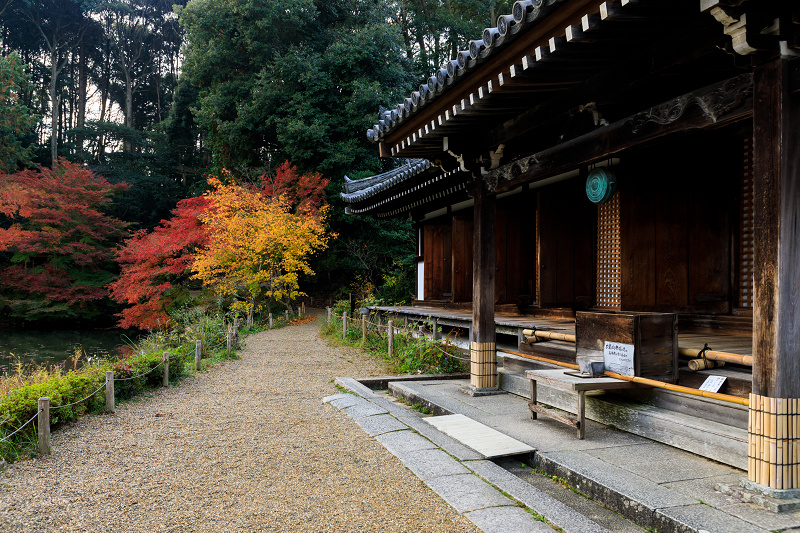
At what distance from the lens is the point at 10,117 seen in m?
22.6

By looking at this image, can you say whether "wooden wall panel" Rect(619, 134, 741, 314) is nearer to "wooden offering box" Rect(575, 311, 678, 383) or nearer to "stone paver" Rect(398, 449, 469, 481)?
"wooden offering box" Rect(575, 311, 678, 383)

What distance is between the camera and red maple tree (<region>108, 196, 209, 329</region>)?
16.8 meters

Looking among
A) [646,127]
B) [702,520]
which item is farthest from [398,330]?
[702,520]

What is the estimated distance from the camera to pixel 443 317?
9.77 m

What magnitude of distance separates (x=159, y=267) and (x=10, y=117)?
40.1ft

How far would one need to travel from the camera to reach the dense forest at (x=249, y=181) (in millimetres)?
17312

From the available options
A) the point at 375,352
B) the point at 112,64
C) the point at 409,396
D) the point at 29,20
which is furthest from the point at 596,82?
the point at 112,64

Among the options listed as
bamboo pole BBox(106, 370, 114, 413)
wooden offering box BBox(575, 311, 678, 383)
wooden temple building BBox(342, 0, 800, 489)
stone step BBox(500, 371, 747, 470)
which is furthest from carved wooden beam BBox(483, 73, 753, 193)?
bamboo pole BBox(106, 370, 114, 413)

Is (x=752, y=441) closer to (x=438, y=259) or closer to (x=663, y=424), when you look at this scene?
(x=663, y=424)

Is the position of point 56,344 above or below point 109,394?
below

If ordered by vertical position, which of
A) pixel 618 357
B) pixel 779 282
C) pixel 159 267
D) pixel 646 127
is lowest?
pixel 618 357

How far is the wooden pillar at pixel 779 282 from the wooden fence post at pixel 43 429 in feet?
18.3

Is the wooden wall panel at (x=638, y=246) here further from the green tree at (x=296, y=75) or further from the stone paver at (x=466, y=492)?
the green tree at (x=296, y=75)

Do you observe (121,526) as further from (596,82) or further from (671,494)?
(596,82)
